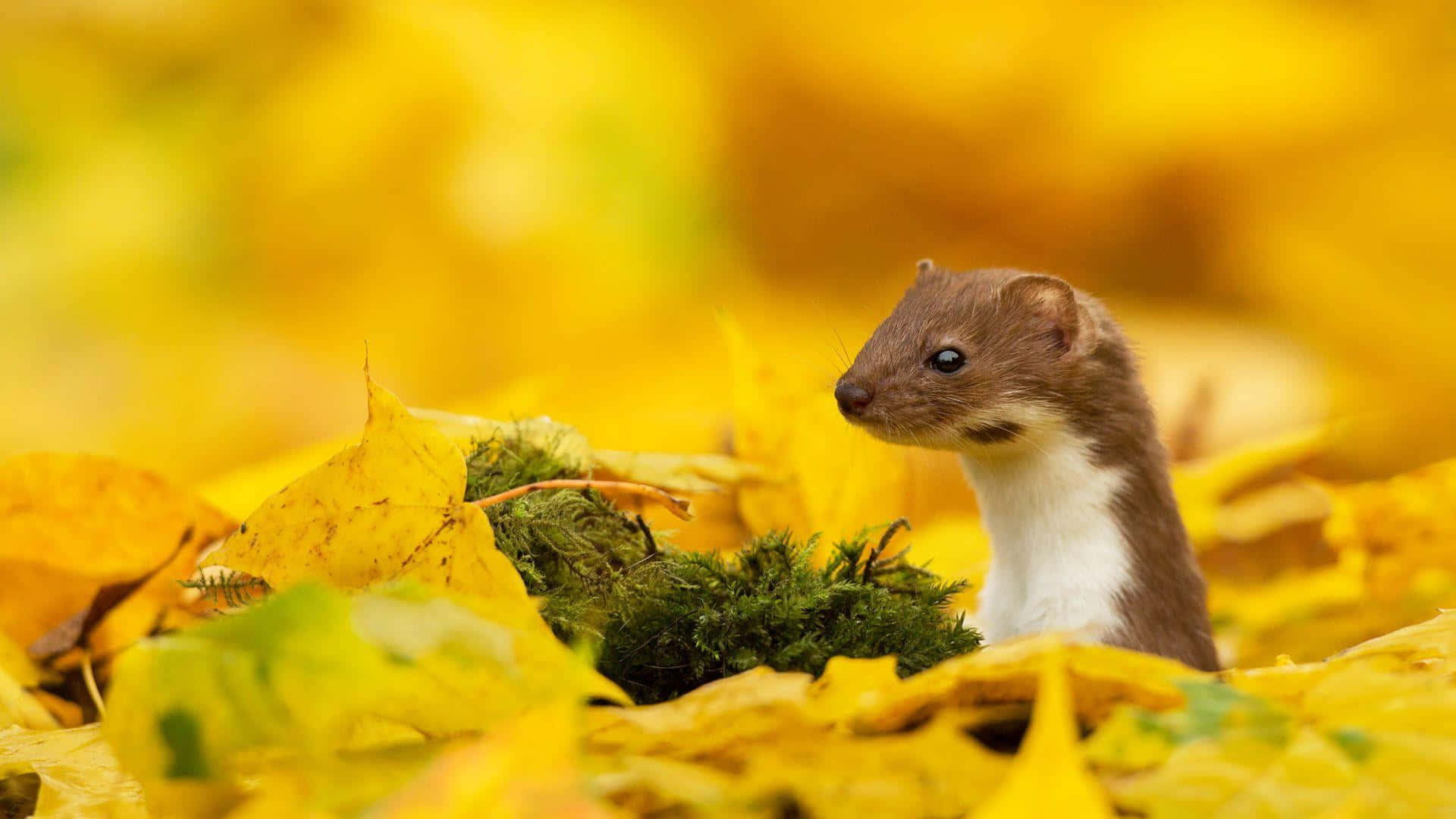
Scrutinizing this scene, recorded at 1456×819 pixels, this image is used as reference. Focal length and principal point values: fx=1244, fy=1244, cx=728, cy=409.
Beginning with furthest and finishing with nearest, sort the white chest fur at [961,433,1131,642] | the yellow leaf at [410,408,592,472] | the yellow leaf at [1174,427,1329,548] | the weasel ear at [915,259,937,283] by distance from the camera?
the yellow leaf at [1174,427,1329,548] < the weasel ear at [915,259,937,283] < the white chest fur at [961,433,1131,642] < the yellow leaf at [410,408,592,472]

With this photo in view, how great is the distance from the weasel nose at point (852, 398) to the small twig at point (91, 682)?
0.56 m

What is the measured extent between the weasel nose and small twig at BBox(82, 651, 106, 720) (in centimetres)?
56

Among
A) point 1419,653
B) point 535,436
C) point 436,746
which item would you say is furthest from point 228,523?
point 1419,653

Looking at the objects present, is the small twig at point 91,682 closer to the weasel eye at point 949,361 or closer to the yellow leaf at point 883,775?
the yellow leaf at point 883,775

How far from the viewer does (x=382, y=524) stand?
625 mm

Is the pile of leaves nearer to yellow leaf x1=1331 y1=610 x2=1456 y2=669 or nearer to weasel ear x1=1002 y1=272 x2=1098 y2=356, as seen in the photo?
yellow leaf x1=1331 y1=610 x2=1456 y2=669

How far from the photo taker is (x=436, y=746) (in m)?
0.49

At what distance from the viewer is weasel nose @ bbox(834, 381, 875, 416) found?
3.23 ft

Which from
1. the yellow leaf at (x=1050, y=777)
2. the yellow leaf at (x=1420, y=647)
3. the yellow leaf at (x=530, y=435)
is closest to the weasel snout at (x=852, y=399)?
the yellow leaf at (x=530, y=435)

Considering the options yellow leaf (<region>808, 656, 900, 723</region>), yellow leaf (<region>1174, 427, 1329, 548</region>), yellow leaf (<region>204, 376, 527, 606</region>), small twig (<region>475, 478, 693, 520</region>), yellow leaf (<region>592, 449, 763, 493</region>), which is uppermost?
yellow leaf (<region>1174, 427, 1329, 548</region>)

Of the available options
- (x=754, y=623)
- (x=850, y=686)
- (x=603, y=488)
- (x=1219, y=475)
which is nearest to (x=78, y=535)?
(x=603, y=488)

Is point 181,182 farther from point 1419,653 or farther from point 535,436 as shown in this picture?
point 1419,653

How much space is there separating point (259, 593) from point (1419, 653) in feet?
2.21

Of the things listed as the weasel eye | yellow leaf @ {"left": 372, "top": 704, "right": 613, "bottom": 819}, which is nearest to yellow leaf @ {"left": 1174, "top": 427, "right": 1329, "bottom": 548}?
the weasel eye
